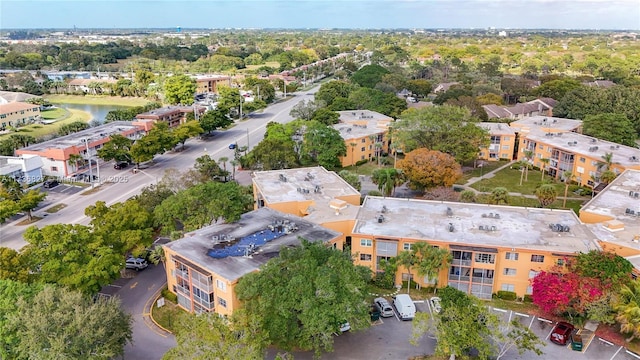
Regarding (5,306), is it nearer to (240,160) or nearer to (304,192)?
(304,192)

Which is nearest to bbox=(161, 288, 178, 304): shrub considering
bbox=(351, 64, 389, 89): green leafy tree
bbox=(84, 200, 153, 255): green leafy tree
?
bbox=(84, 200, 153, 255): green leafy tree

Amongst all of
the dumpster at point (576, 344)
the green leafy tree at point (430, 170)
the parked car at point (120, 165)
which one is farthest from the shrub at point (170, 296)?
the parked car at point (120, 165)

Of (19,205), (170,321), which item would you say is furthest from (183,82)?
(170,321)

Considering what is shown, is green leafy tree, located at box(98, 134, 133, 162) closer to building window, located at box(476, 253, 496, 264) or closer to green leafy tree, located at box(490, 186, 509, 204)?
green leafy tree, located at box(490, 186, 509, 204)

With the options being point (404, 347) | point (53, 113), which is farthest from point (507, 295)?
point (53, 113)

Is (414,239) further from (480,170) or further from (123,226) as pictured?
(480,170)
